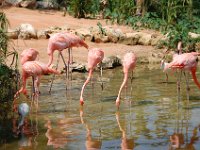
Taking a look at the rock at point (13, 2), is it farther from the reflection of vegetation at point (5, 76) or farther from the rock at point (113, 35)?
the reflection of vegetation at point (5, 76)

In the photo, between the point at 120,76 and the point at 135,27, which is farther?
the point at 135,27

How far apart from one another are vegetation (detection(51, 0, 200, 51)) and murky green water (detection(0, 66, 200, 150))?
21.5ft

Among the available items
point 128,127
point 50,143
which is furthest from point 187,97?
point 50,143

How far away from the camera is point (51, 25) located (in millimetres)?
16281

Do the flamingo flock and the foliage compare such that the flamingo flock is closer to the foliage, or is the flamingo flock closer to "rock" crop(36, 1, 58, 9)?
the foliage

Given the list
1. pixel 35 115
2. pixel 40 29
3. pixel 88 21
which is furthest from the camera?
pixel 88 21

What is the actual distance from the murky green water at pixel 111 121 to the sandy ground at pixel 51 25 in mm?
3442

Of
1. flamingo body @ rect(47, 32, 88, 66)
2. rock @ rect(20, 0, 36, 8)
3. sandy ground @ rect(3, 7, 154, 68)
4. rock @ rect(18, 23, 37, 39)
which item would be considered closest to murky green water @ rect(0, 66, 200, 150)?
flamingo body @ rect(47, 32, 88, 66)

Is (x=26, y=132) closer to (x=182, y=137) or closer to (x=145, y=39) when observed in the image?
(x=182, y=137)

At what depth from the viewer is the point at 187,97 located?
8.49 metres

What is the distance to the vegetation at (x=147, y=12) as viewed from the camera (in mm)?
16484

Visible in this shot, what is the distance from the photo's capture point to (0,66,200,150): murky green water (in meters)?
6.15

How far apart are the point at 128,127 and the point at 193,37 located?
791 centimetres

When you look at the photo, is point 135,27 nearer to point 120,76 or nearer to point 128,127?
point 120,76
